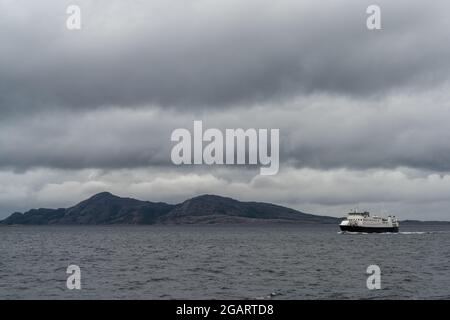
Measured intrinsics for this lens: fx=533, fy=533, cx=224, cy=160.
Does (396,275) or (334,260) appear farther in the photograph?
(334,260)

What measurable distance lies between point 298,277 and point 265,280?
18.6ft

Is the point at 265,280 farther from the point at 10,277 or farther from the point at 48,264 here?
the point at 48,264

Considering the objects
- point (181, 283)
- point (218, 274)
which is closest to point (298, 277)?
point (218, 274)

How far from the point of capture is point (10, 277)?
72.9m

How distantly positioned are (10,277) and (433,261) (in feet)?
233

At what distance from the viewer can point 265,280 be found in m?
66.7
